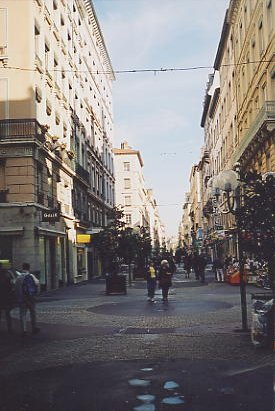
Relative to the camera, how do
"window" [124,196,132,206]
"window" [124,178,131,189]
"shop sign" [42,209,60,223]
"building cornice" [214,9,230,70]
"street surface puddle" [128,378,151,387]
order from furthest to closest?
1. "window" [124,178,131,189]
2. "window" [124,196,132,206]
3. "building cornice" [214,9,230,70]
4. "shop sign" [42,209,60,223]
5. "street surface puddle" [128,378,151,387]

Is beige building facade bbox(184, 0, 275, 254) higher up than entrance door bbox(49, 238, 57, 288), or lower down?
higher up

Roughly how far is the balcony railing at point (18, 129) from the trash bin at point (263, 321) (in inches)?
692

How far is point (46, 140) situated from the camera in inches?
1122

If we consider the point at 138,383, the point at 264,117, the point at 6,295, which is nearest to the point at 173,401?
the point at 138,383

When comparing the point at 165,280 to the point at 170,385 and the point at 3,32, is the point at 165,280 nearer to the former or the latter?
the point at 170,385

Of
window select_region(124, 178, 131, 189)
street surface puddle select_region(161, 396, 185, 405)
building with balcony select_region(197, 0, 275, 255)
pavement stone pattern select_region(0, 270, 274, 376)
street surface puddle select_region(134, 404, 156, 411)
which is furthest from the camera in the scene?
window select_region(124, 178, 131, 189)

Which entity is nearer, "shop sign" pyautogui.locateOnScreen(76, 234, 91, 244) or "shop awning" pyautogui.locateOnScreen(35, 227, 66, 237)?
"shop awning" pyautogui.locateOnScreen(35, 227, 66, 237)

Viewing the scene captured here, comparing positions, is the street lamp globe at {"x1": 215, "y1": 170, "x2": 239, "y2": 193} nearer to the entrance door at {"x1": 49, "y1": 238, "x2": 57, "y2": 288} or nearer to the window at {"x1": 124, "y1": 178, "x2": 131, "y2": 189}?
the entrance door at {"x1": 49, "y1": 238, "x2": 57, "y2": 288}

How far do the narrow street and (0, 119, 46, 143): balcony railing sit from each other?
1204 cm

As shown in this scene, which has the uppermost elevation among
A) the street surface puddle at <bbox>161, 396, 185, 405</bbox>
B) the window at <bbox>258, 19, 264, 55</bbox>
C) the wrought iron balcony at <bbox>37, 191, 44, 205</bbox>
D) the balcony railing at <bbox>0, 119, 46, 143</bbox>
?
the window at <bbox>258, 19, 264, 55</bbox>

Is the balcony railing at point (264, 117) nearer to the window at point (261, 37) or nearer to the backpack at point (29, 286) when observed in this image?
the window at point (261, 37)

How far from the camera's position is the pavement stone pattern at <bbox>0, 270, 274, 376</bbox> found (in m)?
9.49

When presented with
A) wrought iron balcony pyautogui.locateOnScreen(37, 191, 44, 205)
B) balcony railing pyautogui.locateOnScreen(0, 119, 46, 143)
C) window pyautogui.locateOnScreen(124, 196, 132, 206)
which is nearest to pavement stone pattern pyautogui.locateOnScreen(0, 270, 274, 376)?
wrought iron balcony pyautogui.locateOnScreen(37, 191, 44, 205)

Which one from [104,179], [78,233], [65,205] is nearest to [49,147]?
[65,205]
